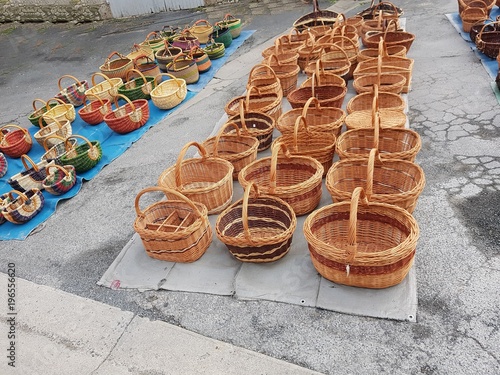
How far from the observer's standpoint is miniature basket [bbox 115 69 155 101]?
22.2 feet

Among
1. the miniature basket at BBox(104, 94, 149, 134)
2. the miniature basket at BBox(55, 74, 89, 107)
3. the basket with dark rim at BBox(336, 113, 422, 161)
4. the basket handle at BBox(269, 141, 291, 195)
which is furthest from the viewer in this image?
the miniature basket at BBox(55, 74, 89, 107)

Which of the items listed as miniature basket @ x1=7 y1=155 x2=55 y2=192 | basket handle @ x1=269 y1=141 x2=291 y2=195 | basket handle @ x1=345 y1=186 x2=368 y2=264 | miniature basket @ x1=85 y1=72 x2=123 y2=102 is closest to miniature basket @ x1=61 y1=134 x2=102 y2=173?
miniature basket @ x1=7 y1=155 x2=55 y2=192

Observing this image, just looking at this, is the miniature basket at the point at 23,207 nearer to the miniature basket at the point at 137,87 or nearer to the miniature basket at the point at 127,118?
the miniature basket at the point at 127,118

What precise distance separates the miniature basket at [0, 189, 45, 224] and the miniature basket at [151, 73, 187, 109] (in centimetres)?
251

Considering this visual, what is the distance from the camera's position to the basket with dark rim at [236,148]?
13.7 feet

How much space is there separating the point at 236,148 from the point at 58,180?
7.36ft

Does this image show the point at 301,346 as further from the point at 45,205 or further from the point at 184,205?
the point at 45,205

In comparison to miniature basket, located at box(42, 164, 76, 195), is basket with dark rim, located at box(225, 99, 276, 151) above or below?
above

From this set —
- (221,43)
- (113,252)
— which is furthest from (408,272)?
(221,43)

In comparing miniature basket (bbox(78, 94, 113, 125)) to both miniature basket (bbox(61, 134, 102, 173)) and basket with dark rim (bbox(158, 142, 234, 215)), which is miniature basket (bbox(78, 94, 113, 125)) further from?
basket with dark rim (bbox(158, 142, 234, 215))

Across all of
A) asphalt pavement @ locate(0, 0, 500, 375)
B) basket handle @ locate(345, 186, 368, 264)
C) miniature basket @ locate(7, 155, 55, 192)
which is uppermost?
basket handle @ locate(345, 186, 368, 264)

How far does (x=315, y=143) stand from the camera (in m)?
4.23

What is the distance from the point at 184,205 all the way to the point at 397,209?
70.3 inches

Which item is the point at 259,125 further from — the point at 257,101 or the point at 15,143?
the point at 15,143
